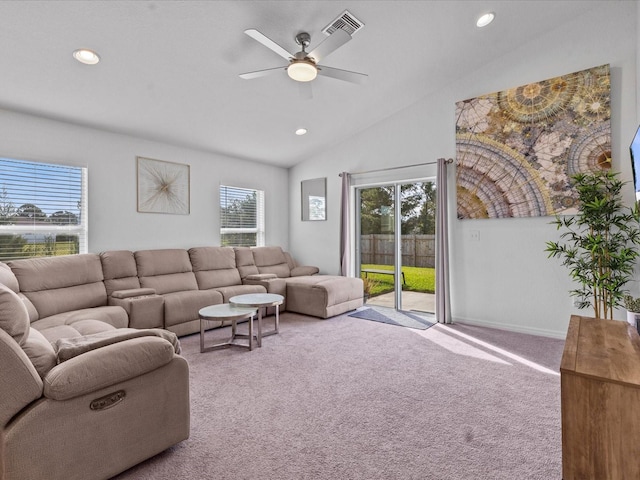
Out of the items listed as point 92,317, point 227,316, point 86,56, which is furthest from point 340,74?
point 92,317

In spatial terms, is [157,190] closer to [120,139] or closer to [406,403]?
[120,139]

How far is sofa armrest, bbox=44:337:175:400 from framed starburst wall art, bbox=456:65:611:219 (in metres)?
3.87

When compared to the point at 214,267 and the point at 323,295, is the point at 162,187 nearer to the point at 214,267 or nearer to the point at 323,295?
the point at 214,267

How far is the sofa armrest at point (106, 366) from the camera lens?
1.46 m

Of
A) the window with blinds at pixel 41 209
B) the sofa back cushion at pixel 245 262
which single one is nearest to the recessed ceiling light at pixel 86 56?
the window with blinds at pixel 41 209

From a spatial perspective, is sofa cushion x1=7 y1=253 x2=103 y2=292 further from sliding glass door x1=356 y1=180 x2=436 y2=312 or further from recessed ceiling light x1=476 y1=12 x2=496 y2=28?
recessed ceiling light x1=476 y1=12 x2=496 y2=28

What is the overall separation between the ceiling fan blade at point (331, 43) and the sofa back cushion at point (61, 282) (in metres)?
3.21

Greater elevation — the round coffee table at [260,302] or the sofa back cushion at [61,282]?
the sofa back cushion at [61,282]

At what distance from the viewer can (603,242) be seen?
3.26 metres

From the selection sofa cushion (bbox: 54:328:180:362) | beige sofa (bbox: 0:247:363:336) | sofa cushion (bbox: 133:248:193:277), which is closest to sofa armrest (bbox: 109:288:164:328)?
beige sofa (bbox: 0:247:363:336)

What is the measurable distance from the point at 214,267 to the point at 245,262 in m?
0.56

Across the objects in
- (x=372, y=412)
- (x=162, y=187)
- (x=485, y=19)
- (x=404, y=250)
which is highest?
(x=485, y=19)

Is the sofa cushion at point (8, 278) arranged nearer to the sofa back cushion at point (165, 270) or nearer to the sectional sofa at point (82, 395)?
the sectional sofa at point (82, 395)

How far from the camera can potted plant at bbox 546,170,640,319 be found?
3.19 meters
